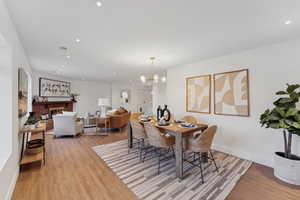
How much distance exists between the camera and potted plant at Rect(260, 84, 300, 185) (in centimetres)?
204

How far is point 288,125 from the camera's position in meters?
2.04

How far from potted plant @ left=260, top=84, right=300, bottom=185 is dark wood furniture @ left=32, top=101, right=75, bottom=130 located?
23.9ft

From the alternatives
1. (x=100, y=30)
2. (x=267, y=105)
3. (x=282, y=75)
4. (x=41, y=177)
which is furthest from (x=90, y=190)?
(x=282, y=75)

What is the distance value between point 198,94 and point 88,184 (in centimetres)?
333

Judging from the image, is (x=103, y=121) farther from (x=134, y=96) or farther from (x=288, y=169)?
(x=288, y=169)

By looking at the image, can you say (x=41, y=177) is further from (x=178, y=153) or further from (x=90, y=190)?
(x=178, y=153)

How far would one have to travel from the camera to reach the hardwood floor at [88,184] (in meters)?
1.84

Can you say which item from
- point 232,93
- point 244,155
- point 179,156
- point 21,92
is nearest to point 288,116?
point 232,93

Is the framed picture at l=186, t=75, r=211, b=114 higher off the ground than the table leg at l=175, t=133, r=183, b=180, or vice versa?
the framed picture at l=186, t=75, r=211, b=114

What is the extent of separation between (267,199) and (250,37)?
8.50 feet

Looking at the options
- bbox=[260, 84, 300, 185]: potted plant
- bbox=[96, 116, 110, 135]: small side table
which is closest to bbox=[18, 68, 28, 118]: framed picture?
bbox=[96, 116, 110, 135]: small side table

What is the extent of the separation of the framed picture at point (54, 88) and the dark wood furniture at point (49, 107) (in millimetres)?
419

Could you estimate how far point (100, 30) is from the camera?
2.16 m

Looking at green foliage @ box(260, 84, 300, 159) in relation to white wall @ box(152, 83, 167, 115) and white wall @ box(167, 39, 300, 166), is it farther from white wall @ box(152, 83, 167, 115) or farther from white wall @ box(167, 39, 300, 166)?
white wall @ box(152, 83, 167, 115)
